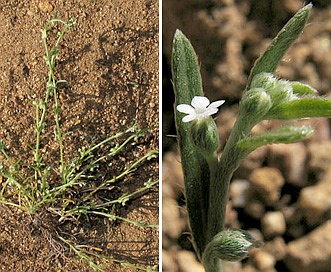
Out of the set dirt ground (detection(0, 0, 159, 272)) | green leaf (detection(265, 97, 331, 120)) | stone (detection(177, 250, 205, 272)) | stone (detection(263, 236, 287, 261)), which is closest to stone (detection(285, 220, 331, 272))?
stone (detection(263, 236, 287, 261))

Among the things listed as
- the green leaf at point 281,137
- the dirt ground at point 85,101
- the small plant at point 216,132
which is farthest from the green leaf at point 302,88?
the dirt ground at point 85,101

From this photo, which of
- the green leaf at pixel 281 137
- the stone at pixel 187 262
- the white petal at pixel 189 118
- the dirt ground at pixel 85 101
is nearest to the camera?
the green leaf at pixel 281 137

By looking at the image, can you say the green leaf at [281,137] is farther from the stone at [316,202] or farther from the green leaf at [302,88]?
the stone at [316,202]

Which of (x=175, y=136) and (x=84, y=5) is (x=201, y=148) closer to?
(x=175, y=136)

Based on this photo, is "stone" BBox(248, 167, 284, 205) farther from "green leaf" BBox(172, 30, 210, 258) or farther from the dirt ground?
the dirt ground

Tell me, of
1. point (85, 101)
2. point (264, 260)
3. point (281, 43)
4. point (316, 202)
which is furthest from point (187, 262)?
point (85, 101)

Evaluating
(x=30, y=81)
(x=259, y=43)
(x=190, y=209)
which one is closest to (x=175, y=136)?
(x=190, y=209)
